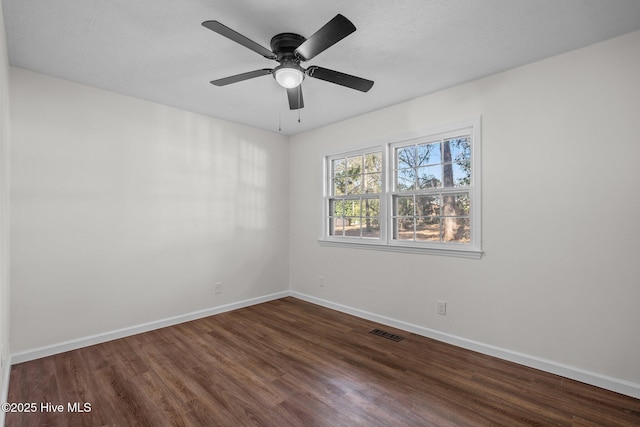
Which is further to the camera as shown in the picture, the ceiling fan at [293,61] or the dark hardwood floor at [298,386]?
the dark hardwood floor at [298,386]

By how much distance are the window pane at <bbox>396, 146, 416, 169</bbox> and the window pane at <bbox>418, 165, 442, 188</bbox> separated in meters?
0.15

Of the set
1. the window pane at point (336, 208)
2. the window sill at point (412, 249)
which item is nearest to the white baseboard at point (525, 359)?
the window sill at point (412, 249)

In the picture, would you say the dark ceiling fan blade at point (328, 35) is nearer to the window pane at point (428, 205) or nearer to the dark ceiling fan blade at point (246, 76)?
the dark ceiling fan blade at point (246, 76)

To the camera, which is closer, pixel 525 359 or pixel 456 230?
pixel 525 359

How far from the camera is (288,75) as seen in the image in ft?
7.20

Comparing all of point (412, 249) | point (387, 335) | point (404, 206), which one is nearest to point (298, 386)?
point (387, 335)

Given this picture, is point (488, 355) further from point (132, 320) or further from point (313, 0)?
point (132, 320)

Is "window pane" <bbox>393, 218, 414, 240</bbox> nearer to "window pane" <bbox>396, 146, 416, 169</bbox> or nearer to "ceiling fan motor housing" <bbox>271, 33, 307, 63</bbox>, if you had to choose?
"window pane" <bbox>396, 146, 416, 169</bbox>

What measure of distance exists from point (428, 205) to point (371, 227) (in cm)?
84

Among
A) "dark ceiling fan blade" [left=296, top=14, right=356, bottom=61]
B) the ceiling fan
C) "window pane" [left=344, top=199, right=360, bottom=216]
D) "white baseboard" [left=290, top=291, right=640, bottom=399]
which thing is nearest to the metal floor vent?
"white baseboard" [left=290, top=291, right=640, bottom=399]

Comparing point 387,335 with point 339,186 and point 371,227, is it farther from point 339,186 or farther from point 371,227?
point 339,186

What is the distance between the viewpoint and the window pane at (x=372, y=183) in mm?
3889

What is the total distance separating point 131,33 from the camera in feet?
7.24

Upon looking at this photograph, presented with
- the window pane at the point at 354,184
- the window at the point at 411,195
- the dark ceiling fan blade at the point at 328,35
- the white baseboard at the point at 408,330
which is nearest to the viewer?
the dark ceiling fan blade at the point at 328,35
